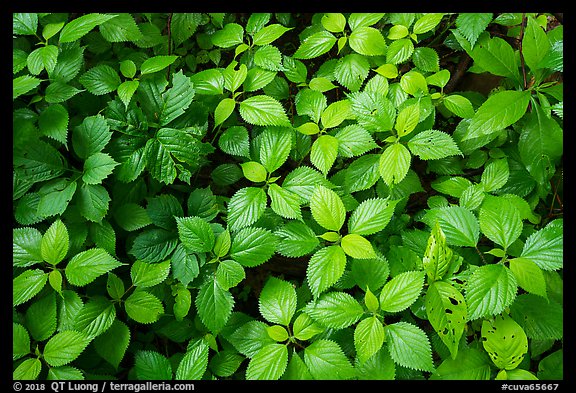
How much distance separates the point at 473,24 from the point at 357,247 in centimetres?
98

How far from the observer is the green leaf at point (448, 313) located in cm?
136

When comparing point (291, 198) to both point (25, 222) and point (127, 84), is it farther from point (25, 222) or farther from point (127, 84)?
point (25, 222)

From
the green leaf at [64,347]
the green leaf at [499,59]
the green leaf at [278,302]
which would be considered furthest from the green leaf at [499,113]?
the green leaf at [64,347]

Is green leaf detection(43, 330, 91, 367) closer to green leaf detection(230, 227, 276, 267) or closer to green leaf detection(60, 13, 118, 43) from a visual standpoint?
green leaf detection(230, 227, 276, 267)

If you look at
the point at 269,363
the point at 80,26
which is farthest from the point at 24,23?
the point at 269,363

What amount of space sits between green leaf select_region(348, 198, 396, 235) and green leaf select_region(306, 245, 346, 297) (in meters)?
0.11

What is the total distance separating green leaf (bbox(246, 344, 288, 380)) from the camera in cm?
142

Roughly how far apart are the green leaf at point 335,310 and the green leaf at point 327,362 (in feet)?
0.24

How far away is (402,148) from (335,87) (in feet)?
1.41

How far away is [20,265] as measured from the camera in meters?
1.47

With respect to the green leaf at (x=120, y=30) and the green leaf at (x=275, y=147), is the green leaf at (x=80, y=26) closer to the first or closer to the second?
the green leaf at (x=120, y=30)

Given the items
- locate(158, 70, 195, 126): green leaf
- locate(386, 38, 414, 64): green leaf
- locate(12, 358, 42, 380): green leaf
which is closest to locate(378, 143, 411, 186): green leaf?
locate(386, 38, 414, 64): green leaf

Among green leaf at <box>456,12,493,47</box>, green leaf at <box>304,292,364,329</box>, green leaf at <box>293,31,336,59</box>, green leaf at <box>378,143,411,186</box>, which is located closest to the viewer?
green leaf at <box>304,292,364,329</box>
